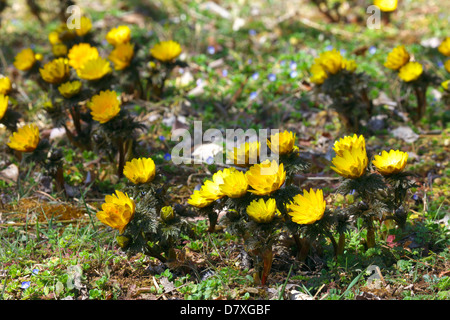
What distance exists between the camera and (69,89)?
11.1ft

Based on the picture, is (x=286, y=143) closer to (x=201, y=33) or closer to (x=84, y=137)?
(x=84, y=137)

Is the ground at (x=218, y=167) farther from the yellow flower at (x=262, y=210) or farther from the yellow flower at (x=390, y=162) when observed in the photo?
the yellow flower at (x=390, y=162)

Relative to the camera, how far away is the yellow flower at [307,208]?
2299mm

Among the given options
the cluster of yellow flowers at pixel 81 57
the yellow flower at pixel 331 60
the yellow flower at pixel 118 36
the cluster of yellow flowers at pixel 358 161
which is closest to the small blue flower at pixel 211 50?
the cluster of yellow flowers at pixel 81 57

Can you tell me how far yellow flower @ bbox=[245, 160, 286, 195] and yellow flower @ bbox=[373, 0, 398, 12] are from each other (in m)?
3.93

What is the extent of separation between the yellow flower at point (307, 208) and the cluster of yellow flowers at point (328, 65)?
A: 60.6 inches

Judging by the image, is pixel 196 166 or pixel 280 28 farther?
pixel 280 28

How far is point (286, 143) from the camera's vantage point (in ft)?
8.14

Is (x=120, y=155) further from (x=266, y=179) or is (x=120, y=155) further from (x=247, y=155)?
(x=266, y=179)

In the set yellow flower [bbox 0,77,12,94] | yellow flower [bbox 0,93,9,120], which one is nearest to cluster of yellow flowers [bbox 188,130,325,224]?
yellow flower [bbox 0,93,9,120]

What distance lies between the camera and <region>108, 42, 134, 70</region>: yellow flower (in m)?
3.91

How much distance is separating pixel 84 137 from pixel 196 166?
3.00ft

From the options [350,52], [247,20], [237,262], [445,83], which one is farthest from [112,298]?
[247,20]
